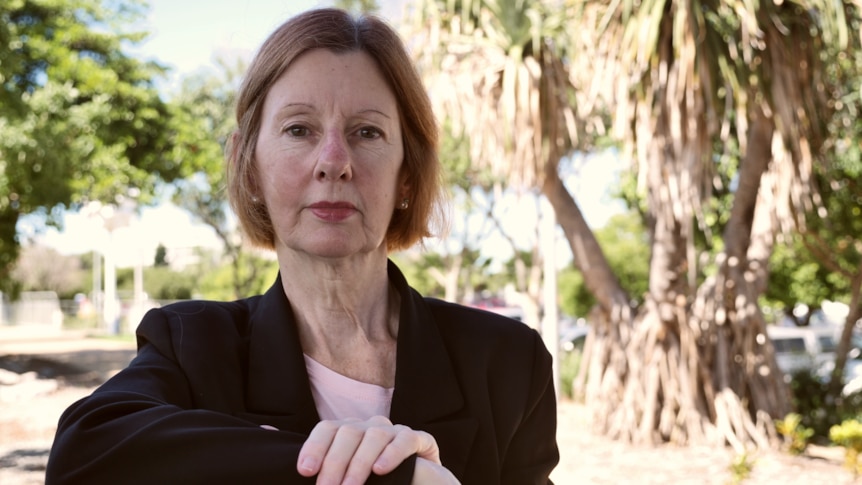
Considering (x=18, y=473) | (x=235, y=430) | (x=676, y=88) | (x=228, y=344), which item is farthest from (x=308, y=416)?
(x=18, y=473)

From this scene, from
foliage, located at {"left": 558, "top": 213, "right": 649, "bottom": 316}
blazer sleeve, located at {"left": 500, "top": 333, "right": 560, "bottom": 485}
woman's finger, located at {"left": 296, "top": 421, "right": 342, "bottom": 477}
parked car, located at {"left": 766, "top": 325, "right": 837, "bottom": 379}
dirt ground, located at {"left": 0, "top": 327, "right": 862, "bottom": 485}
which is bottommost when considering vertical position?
dirt ground, located at {"left": 0, "top": 327, "right": 862, "bottom": 485}

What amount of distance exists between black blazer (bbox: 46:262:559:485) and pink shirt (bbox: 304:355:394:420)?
5 cm

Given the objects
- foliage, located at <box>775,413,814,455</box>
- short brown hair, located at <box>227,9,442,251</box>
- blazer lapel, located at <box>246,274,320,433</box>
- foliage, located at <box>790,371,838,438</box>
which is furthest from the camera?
foliage, located at <box>790,371,838,438</box>

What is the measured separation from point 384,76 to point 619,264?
35.5m

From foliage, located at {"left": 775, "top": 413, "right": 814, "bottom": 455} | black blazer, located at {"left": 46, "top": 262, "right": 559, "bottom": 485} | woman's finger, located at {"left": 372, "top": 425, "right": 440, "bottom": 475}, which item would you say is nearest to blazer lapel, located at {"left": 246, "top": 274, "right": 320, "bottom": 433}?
black blazer, located at {"left": 46, "top": 262, "right": 559, "bottom": 485}

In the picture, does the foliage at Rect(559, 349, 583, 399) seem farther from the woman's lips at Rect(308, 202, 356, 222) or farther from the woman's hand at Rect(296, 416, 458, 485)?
the woman's hand at Rect(296, 416, 458, 485)

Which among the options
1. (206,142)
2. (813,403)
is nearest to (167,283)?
(206,142)

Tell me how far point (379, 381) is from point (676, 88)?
6.66 m

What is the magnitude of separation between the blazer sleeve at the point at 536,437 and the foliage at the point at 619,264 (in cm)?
2878

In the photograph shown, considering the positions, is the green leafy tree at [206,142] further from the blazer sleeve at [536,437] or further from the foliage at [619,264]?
the blazer sleeve at [536,437]

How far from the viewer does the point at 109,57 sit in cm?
1945

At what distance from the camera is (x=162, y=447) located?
92 centimetres

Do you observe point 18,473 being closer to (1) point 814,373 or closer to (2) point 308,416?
(2) point 308,416

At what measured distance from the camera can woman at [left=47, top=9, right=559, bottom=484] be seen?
1248 millimetres
